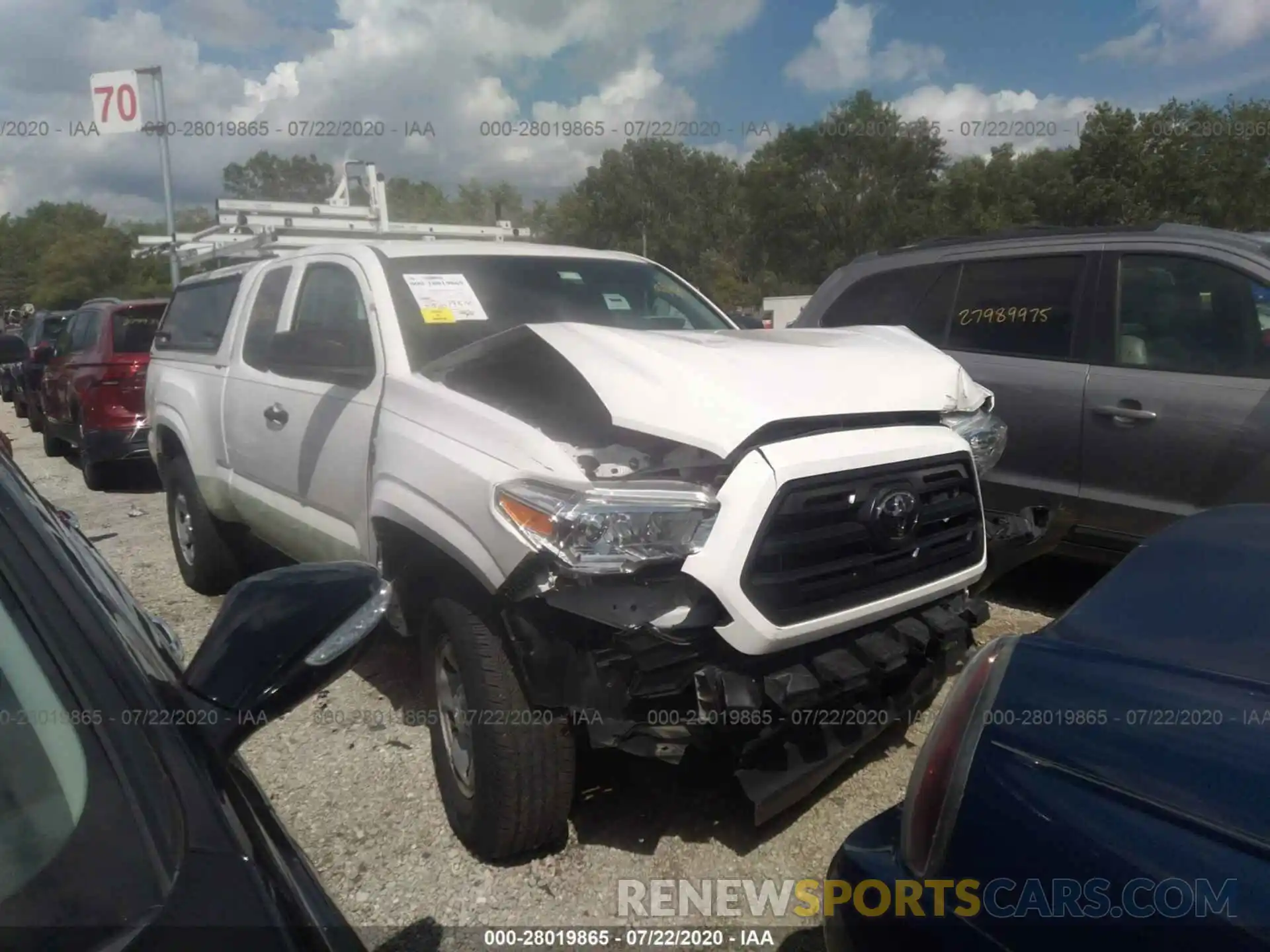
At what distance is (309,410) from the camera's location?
150 inches

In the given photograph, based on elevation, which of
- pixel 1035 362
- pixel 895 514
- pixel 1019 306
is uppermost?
pixel 1019 306

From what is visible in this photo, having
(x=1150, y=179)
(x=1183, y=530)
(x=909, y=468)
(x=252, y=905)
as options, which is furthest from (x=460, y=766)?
(x=1150, y=179)

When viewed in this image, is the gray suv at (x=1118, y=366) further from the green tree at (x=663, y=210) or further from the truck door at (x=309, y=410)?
the green tree at (x=663, y=210)

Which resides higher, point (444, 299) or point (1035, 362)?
point (444, 299)

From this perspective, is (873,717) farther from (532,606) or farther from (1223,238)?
(1223,238)

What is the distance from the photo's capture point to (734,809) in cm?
311

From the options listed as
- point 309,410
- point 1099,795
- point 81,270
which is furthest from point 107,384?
point 81,270

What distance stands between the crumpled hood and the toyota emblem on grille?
0.28 m

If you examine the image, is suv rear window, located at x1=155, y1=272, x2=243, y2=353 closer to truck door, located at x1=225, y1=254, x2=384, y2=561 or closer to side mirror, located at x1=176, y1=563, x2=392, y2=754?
truck door, located at x1=225, y1=254, x2=384, y2=561

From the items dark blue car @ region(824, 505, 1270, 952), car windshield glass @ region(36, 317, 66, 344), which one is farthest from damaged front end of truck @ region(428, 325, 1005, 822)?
car windshield glass @ region(36, 317, 66, 344)

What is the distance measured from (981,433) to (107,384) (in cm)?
779

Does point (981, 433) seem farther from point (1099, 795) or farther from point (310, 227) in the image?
point (310, 227)

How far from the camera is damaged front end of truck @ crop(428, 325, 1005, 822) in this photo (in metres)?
2.32

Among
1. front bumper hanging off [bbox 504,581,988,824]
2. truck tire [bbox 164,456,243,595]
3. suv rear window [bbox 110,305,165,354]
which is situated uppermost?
suv rear window [bbox 110,305,165,354]
